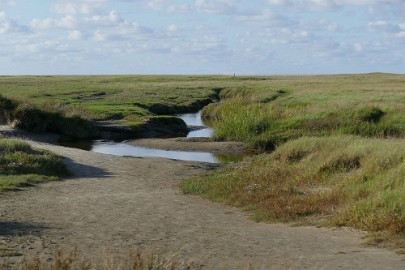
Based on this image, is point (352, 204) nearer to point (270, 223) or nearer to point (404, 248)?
point (270, 223)

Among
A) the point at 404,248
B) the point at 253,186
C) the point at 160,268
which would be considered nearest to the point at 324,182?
the point at 253,186

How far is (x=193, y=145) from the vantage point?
38.5 metres

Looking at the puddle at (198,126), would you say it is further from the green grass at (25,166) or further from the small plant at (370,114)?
the green grass at (25,166)

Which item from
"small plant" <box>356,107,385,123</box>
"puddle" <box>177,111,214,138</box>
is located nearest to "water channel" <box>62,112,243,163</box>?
"puddle" <box>177,111,214,138</box>

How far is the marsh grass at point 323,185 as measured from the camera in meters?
14.3

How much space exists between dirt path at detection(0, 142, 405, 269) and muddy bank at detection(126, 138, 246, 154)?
15.2 m

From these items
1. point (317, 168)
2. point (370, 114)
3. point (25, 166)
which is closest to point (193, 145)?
point (370, 114)

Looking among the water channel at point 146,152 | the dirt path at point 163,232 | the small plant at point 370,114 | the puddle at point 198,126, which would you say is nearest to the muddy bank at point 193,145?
the water channel at point 146,152

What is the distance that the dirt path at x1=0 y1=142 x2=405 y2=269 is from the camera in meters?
11.4

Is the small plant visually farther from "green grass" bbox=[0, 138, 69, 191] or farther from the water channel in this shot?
"green grass" bbox=[0, 138, 69, 191]

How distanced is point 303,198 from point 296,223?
2120 mm

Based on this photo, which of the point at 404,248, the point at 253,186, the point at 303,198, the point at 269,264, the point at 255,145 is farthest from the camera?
the point at 255,145

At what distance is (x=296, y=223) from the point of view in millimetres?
15133

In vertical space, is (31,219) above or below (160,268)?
below
